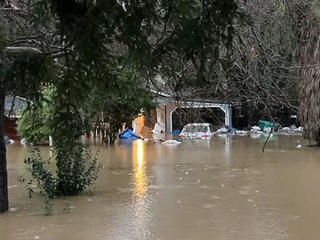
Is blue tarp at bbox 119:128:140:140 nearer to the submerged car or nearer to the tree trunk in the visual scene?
the submerged car

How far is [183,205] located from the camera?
1089cm

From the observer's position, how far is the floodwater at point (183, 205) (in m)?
8.70

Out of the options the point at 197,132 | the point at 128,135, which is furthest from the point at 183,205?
the point at 197,132

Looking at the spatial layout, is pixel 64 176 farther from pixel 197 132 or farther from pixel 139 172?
pixel 197 132

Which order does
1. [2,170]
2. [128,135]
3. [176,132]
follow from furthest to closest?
1. [176,132]
2. [128,135]
3. [2,170]

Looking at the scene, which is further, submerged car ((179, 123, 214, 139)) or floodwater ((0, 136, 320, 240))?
submerged car ((179, 123, 214, 139))

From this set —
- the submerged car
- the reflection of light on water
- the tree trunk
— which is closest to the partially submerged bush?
the reflection of light on water

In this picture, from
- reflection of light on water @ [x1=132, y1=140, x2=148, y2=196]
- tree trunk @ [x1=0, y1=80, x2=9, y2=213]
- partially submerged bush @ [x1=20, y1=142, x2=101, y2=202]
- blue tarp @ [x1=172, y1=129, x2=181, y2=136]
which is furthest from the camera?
blue tarp @ [x1=172, y1=129, x2=181, y2=136]

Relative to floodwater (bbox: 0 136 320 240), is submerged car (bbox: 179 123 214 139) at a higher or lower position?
higher

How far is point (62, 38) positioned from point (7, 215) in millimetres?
7343

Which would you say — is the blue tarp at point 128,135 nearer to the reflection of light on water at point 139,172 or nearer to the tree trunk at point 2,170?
the reflection of light on water at point 139,172

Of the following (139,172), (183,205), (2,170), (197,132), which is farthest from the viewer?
(197,132)

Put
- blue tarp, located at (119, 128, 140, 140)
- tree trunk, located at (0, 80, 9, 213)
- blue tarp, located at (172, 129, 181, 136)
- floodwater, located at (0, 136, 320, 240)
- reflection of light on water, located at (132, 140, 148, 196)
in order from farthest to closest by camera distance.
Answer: blue tarp, located at (172, 129, 181, 136) → blue tarp, located at (119, 128, 140, 140) → reflection of light on water, located at (132, 140, 148, 196) → tree trunk, located at (0, 80, 9, 213) → floodwater, located at (0, 136, 320, 240)

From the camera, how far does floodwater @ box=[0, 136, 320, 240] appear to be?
8.70m
